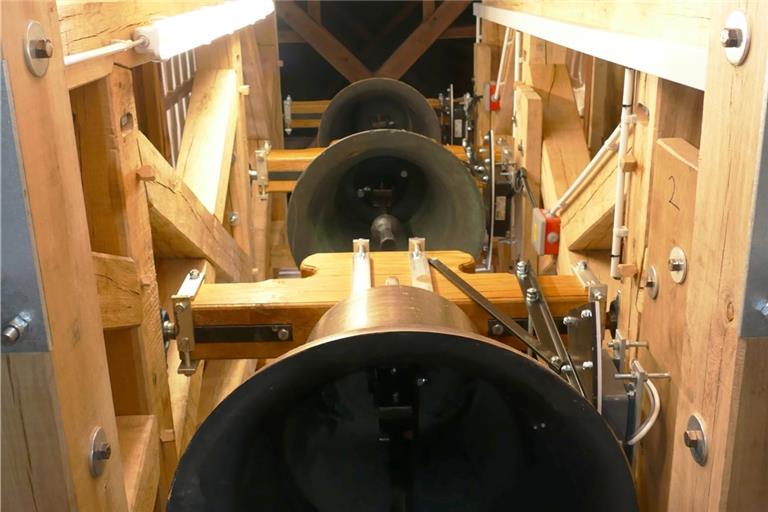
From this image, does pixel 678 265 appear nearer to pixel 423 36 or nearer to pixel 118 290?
pixel 118 290

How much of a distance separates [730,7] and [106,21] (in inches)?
44.4

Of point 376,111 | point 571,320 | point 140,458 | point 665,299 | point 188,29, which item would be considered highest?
point 188,29

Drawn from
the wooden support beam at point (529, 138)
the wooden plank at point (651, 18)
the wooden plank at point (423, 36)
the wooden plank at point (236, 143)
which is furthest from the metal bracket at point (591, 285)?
the wooden plank at point (423, 36)

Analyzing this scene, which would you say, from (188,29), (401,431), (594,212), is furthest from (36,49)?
(594,212)

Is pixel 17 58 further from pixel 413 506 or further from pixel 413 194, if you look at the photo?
pixel 413 194

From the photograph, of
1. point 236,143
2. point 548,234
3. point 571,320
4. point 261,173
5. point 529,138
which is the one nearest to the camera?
point 571,320

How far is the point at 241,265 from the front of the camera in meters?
3.12

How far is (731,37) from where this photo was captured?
88 cm

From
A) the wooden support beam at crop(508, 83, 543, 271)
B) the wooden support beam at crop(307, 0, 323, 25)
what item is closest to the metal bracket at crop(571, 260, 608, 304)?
the wooden support beam at crop(508, 83, 543, 271)

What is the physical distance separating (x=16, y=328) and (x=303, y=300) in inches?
35.2

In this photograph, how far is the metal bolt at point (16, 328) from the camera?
0.90 m

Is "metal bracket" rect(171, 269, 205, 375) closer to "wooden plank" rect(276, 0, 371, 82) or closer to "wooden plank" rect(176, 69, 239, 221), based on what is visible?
"wooden plank" rect(176, 69, 239, 221)

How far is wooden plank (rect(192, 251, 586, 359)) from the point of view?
1.75 m

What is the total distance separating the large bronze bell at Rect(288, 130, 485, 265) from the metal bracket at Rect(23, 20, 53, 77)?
1314mm
